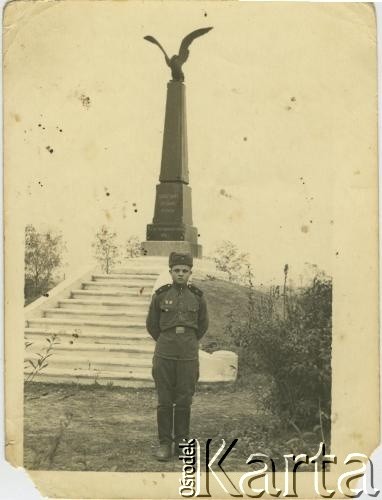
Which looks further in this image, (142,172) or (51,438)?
(142,172)

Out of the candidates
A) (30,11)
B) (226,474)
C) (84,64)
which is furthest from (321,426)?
(30,11)

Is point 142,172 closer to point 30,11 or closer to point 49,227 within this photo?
point 49,227

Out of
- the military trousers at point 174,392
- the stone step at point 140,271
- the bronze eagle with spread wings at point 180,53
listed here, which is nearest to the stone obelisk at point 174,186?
the bronze eagle with spread wings at point 180,53

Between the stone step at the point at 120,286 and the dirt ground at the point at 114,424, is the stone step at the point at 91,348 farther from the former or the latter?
the stone step at the point at 120,286

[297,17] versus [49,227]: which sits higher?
[297,17]

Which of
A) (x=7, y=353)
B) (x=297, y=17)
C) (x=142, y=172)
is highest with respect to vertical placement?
(x=297, y=17)

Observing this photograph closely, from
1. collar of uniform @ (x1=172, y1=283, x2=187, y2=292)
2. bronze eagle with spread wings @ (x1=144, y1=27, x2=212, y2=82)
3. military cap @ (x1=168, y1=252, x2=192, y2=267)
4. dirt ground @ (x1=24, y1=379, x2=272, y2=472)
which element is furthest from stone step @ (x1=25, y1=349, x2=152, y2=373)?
bronze eagle with spread wings @ (x1=144, y1=27, x2=212, y2=82)
